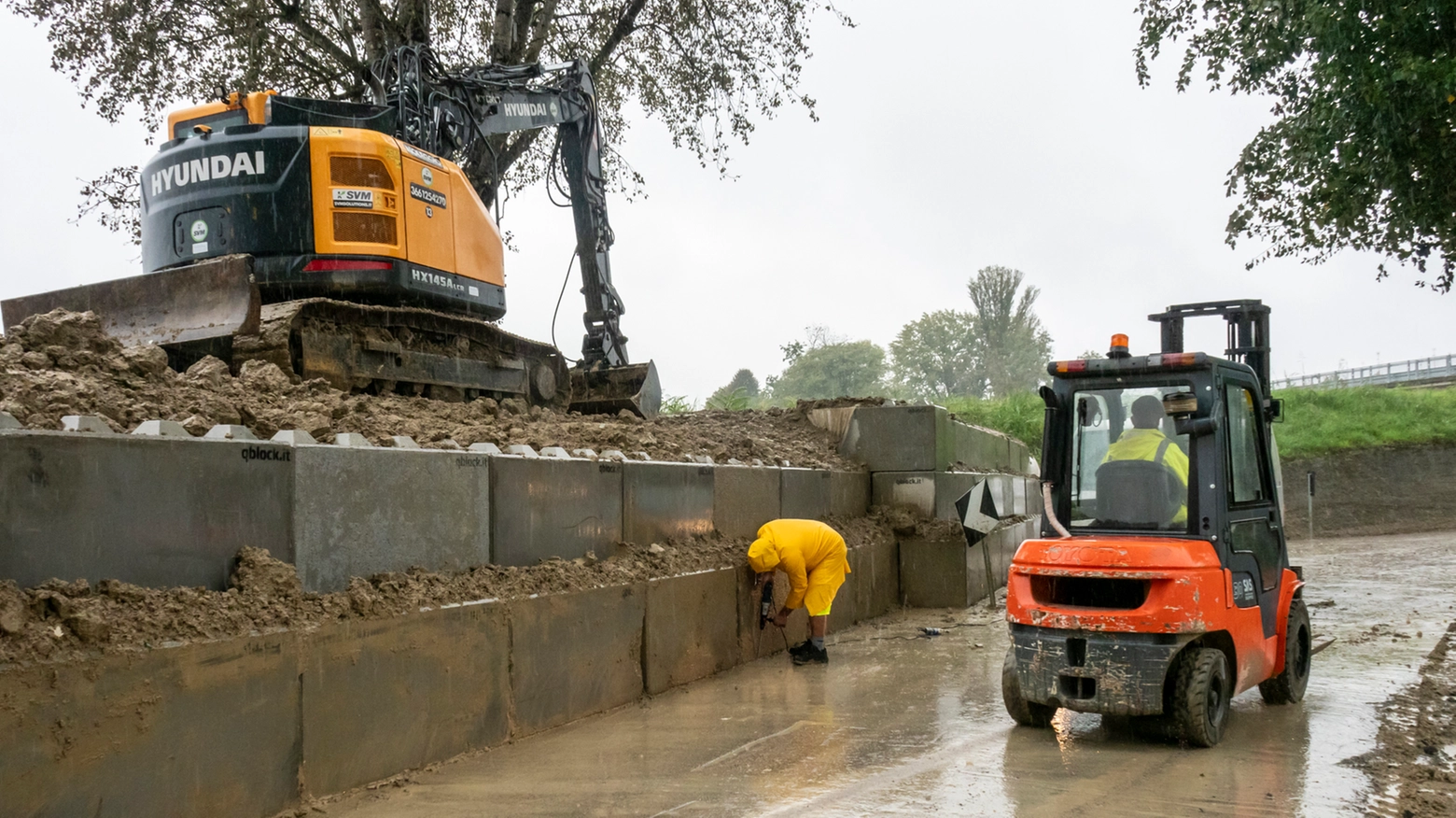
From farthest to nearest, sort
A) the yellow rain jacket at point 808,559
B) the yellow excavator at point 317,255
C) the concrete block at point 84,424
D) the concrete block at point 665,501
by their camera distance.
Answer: the yellow rain jacket at point 808,559 → the yellow excavator at point 317,255 → the concrete block at point 665,501 → the concrete block at point 84,424

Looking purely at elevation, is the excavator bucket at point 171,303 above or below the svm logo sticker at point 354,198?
below

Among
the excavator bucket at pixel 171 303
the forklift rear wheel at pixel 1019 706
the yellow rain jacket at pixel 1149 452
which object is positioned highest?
the excavator bucket at pixel 171 303

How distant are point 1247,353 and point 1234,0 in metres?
5.91

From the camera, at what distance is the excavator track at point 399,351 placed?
8055 millimetres

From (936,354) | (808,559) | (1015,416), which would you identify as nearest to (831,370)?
(936,354)

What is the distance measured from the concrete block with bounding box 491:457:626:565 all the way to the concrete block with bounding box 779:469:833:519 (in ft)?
10.0

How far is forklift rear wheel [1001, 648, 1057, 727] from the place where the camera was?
6.29m

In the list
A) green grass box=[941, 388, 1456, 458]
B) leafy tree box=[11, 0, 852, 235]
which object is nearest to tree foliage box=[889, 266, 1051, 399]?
green grass box=[941, 388, 1456, 458]

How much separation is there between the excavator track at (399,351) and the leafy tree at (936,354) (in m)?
48.8

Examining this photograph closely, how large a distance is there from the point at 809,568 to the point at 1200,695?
3.54m

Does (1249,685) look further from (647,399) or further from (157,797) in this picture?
(647,399)

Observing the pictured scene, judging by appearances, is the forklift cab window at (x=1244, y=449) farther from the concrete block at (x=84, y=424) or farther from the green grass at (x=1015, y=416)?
the green grass at (x=1015, y=416)

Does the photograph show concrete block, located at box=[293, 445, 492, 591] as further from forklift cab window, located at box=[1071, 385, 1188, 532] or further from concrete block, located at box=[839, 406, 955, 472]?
concrete block, located at box=[839, 406, 955, 472]

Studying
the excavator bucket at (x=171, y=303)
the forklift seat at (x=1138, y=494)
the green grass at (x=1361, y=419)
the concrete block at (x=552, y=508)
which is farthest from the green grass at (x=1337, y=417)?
the excavator bucket at (x=171, y=303)
